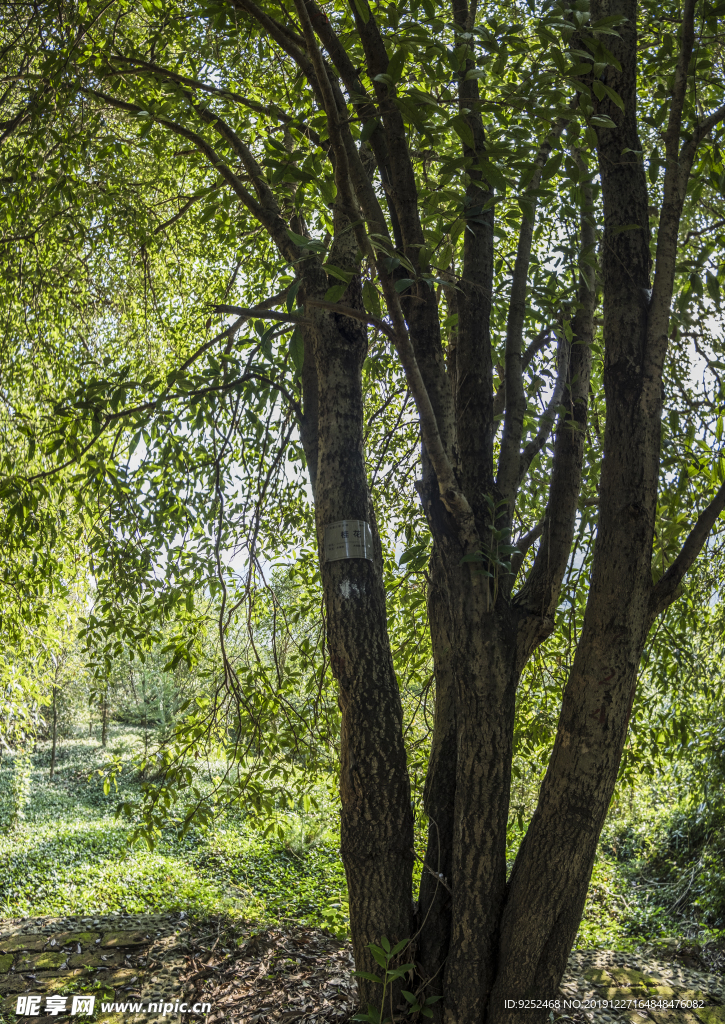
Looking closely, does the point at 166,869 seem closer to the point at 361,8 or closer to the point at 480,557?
the point at 480,557

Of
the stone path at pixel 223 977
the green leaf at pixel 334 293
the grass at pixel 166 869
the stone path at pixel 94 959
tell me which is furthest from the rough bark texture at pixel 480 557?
the stone path at pixel 94 959

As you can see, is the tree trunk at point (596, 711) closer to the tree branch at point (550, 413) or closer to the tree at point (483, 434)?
the tree at point (483, 434)

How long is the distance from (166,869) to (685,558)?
7676 mm

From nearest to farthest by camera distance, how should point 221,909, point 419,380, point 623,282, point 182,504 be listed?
point 419,380, point 623,282, point 182,504, point 221,909

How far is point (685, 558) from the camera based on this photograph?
1.96 meters

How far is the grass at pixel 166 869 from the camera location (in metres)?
5.75

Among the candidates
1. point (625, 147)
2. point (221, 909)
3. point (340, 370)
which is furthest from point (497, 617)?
point (221, 909)

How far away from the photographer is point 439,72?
7.05 ft

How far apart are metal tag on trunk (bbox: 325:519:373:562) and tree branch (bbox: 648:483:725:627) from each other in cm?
90

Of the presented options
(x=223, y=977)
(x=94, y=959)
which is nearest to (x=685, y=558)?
(x=223, y=977)

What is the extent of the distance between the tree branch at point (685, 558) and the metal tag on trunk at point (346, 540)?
901 millimetres

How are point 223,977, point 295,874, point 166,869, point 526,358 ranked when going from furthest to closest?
1. point 166,869
2. point 295,874
3. point 223,977
4. point 526,358

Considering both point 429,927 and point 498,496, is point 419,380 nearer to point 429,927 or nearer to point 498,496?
point 498,496

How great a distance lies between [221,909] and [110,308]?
4.68m
